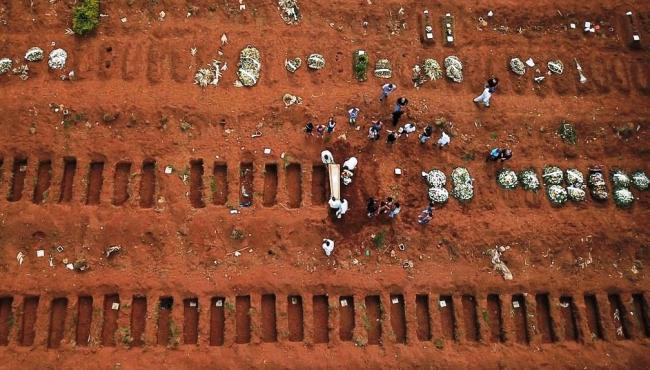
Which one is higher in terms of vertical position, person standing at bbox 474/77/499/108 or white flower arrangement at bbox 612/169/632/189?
person standing at bbox 474/77/499/108

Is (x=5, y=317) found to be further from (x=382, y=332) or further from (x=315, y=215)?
(x=382, y=332)

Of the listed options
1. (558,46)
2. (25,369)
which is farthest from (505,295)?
(25,369)

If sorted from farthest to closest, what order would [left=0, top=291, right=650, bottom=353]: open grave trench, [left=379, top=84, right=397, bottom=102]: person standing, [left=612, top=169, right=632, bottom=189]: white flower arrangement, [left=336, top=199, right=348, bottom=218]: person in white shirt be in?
[left=612, top=169, right=632, bottom=189]: white flower arrangement, [left=379, top=84, right=397, bottom=102]: person standing, [left=336, top=199, right=348, bottom=218]: person in white shirt, [left=0, top=291, right=650, bottom=353]: open grave trench

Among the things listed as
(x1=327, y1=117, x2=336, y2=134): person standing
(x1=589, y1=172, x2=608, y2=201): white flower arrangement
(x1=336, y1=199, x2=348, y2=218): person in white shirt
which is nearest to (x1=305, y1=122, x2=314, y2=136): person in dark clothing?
(x1=327, y1=117, x2=336, y2=134): person standing

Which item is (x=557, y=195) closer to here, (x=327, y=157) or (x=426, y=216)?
(x=426, y=216)

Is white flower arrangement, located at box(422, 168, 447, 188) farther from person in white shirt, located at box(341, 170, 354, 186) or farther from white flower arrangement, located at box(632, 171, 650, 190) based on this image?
white flower arrangement, located at box(632, 171, 650, 190)

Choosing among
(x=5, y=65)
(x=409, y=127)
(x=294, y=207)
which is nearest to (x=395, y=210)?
(x=409, y=127)
